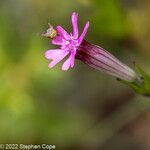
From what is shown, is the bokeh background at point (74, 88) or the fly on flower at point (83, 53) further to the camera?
the bokeh background at point (74, 88)

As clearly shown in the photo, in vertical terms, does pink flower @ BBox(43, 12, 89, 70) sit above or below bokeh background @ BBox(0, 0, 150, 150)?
above

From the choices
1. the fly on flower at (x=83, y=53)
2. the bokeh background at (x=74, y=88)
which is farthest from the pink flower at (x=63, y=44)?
the bokeh background at (x=74, y=88)

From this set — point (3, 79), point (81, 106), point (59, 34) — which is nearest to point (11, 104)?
point (3, 79)

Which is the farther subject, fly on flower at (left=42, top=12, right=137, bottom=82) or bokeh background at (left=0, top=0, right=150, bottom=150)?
bokeh background at (left=0, top=0, right=150, bottom=150)

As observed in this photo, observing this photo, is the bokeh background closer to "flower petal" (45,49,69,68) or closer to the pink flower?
the pink flower

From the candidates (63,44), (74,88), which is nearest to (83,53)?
(63,44)

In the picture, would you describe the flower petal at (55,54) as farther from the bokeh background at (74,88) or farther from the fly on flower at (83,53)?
the bokeh background at (74,88)

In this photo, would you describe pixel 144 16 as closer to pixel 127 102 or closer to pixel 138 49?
pixel 138 49

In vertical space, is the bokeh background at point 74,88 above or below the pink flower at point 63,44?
below

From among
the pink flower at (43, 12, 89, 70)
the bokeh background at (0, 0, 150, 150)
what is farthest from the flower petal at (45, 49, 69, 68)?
the bokeh background at (0, 0, 150, 150)
